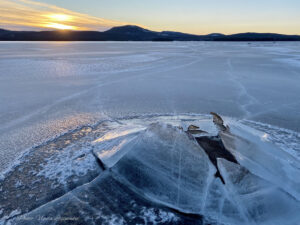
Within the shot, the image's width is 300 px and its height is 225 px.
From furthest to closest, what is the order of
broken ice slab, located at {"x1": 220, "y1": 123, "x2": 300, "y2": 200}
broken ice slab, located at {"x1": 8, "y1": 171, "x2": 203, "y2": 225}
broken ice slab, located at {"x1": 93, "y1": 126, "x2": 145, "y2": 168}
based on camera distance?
broken ice slab, located at {"x1": 93, "y1": 126, "x2": 145, "y2": 168} < broken ice slab, located at {"x1": 220, "y1": 123, "x2": 300, "y2": 200} < broken ice slab, located at {"x1": 8, "y1": 171, "x2": 203, "y2": 225}

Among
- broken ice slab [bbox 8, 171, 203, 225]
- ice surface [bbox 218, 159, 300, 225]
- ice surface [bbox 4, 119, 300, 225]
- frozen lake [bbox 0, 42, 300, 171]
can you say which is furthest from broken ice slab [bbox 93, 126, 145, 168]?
ice surface [bbox 218, 159, 300, 225]

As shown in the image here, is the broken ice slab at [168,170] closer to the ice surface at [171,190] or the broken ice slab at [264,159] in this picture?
the ice surface at [171,190]

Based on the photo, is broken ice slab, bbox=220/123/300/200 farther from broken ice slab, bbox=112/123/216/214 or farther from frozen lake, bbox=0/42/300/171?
frozen lake, bbox=0/42/300/171

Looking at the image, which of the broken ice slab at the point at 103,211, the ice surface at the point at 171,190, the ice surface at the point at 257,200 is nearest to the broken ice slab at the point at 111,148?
the ice surface at the point at 171,190

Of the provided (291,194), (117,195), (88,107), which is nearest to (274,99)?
(291,194)

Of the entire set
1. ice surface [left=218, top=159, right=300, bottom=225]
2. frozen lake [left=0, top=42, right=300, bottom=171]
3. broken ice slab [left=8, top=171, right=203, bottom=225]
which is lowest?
frozen lake [left=0, top=42, right=300, bottom=171]

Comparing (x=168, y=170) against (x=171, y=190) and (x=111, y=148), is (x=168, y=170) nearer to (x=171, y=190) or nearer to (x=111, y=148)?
(x=171, y=190)

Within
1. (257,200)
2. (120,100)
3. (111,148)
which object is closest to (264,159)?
(257,200)

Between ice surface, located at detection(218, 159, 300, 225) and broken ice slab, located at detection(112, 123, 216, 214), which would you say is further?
broken ice slab, located at detection(112, 123, 216, 214)
